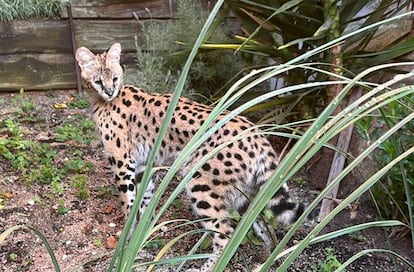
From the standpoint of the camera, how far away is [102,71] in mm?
2742

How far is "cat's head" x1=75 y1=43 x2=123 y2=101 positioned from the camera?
273 centimetres

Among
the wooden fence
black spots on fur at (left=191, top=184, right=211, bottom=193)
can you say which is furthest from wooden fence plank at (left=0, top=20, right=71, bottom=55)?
black spots on fur at (left=191, top=184, right=211, bottom=193)

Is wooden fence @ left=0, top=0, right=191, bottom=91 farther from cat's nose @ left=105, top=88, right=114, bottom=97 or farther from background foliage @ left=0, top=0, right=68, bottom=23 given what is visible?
cat's nose @ left=105, top=88, right=114, bottom=97

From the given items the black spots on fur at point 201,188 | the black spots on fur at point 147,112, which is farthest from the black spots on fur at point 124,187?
the black spots on fur at point 201,188

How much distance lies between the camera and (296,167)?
84cm

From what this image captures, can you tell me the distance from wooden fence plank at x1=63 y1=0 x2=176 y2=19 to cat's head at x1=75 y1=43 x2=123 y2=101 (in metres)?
1.74

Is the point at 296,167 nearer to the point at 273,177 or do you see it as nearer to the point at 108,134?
the point at 273,177

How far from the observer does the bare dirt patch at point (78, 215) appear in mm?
2482

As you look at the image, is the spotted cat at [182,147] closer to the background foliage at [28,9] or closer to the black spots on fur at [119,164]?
the black spots on fur at [119,164]

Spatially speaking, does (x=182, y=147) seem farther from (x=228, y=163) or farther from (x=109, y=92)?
(x=109, y=92)

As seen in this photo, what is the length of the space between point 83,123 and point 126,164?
122 cm

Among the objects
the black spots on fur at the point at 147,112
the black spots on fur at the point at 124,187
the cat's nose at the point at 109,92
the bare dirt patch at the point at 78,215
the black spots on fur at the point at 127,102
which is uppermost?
the cat's nose at the point at 109,92

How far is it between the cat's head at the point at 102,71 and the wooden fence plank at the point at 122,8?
1.74 m

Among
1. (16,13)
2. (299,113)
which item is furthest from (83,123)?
(299,113)
